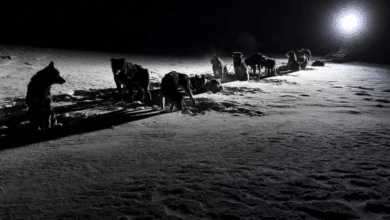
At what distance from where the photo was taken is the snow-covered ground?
2.32m

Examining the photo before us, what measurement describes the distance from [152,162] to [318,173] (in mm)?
1866

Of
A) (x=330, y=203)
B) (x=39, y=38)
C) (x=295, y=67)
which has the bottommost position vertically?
(x=330, y=203)

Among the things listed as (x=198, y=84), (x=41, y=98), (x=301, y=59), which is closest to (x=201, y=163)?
(x=41, y=98)

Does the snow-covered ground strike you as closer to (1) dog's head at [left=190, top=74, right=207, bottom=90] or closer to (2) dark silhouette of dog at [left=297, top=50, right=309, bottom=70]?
(1) dog's head at [left=190, top=74, right=207, bottom=90]

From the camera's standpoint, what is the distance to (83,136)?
14.5 ft

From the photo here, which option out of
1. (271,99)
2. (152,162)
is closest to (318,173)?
(152,162)

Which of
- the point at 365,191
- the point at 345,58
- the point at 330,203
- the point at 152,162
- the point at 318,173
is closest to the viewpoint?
the point at 330,203

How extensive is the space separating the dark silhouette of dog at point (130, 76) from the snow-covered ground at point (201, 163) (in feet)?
2.20

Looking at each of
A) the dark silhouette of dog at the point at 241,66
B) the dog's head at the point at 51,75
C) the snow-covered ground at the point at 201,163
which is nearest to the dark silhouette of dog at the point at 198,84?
the snow-covered ground at the point at 201,163

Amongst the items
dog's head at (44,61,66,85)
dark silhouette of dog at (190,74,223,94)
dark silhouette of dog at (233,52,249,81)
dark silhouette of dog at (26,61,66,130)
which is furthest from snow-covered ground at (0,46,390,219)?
dark silhouette of dog at (233,52,249,81)

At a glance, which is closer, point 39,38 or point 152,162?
point 152,162

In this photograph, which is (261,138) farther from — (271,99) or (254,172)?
(271,99)

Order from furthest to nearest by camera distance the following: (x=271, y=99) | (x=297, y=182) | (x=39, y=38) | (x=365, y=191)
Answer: (x=39, y=38)
(x=271, y=99)
(x=297, y=182)
(x=365, y=191)

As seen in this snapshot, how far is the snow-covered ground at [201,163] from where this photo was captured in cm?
232
